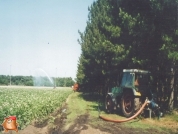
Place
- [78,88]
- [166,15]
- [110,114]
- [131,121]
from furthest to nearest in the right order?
[78,88] → [110,114] → [166,15] → [131,121]

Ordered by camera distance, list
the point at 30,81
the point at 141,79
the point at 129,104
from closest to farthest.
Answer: the point at 129,104
the point at 141,79
the point at 30,81

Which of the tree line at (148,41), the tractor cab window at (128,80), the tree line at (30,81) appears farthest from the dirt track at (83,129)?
the tree line at (30,81)

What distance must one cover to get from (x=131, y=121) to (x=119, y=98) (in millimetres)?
2827

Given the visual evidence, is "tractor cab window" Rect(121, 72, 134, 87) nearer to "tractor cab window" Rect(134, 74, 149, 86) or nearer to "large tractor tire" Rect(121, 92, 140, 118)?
"tractor cab window" Rect(134, 74, 149, 86)

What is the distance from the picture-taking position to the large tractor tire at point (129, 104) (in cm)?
1271

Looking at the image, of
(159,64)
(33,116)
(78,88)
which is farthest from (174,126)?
(78,88)

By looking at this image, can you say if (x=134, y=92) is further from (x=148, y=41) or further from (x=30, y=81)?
(x=30, y=81)

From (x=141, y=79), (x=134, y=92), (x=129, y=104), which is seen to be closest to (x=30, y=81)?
(x=129, y=104)

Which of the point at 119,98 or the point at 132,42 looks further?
the point at 132,42

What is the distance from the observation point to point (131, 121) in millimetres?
12484

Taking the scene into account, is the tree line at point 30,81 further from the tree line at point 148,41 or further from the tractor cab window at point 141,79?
the tractor cab window at point 141,79

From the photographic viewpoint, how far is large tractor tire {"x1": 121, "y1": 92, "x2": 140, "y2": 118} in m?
12.7

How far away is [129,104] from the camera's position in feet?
44.9

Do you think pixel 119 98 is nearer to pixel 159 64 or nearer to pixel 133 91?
pixel 133 91
